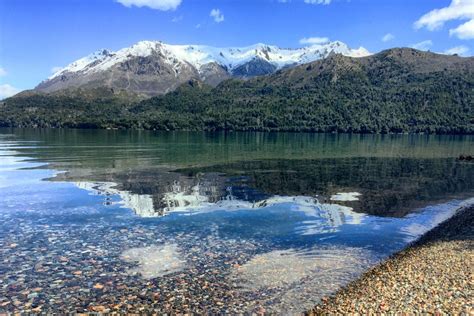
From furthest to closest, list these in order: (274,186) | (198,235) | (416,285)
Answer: (274,186), (198,235), (416,285)

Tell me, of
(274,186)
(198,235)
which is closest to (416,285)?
(198,235)

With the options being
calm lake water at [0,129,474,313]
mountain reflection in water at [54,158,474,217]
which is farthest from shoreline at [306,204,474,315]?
mountain reflection in water at [54,158,474,217]

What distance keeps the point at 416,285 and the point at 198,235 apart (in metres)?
A: 16.1

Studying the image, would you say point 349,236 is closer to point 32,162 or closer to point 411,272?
point 411,272

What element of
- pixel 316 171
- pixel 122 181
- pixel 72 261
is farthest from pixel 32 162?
pixel 72 261

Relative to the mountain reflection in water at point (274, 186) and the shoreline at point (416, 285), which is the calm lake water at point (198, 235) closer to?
the mountain reflection in water at point (274, 186)

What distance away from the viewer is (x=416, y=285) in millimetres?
19453

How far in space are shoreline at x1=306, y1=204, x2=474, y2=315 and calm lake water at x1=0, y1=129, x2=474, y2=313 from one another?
1.28 metres

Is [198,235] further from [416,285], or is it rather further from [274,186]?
[274,186]

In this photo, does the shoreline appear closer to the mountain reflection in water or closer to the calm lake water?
the calm lake water

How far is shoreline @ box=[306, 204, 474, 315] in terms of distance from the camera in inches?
671

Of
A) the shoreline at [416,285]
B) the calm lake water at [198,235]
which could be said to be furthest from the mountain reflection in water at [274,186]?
the shoreline at [416,285]

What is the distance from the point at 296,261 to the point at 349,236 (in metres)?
8.32

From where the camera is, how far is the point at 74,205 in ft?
135
